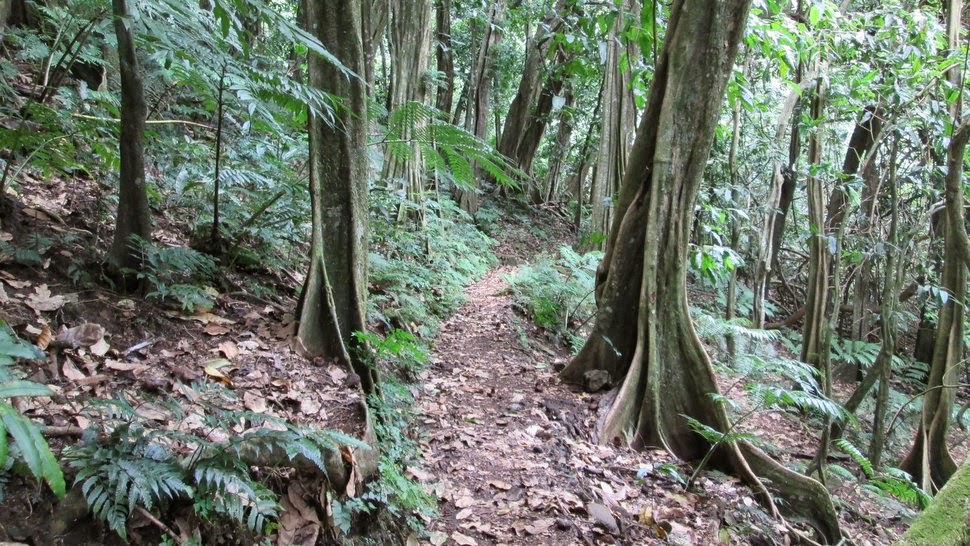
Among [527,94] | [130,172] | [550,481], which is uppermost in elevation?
[527,94]

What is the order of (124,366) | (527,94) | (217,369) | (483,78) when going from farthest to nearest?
(527,94) < (483,78) < (217,369) < (124,366)

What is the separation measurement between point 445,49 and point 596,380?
32.8ft

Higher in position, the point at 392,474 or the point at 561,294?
the point at 561,294

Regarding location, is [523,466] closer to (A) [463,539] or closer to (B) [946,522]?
(A) [463,539]

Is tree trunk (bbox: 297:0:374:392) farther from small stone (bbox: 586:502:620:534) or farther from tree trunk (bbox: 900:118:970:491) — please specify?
tree trunk (bbox: 900:118:970:491)

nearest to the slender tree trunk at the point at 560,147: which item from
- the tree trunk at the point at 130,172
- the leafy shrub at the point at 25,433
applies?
the tree trunk at the point at 130,172

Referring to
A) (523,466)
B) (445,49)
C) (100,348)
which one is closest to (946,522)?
(523,466)

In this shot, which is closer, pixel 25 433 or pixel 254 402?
pixel 25 433

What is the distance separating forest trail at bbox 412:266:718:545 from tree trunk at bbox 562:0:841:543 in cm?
35

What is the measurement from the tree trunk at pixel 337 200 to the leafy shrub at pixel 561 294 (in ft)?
11.2

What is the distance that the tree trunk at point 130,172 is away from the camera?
3158 mm

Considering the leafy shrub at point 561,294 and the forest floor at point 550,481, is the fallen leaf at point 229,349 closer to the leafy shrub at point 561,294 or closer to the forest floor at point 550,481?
the forest floor at point 550,481

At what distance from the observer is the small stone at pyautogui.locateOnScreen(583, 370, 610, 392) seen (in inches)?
204

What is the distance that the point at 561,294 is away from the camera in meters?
7.14
